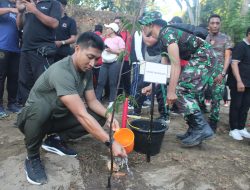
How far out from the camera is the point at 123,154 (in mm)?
2436

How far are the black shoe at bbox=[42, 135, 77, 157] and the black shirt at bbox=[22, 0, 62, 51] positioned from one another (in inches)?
57.0

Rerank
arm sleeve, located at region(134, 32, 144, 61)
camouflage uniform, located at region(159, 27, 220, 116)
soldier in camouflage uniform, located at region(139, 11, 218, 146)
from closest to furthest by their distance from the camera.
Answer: soldier in camouflage uniform, located at region(139, 11, 218, 146)
camouflage uniform, located at region(159, 27, 220, 116)
arm sleeve, located at region(134, 32, 144, 61)

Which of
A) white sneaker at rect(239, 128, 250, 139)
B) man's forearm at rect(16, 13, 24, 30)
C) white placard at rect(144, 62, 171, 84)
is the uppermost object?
man's forearm at rect(16, 13, 24, 30)

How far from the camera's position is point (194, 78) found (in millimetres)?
3646

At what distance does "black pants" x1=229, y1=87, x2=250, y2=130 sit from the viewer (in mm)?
4539

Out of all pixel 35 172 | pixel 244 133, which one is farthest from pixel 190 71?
pixel 35 172

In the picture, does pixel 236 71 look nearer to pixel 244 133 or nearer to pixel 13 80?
pixel 244 133

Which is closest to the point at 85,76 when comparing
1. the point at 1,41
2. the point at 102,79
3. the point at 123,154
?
the point at 123,154

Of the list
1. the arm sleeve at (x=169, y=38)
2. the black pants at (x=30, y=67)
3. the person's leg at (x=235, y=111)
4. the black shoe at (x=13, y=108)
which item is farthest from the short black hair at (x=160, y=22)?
the black shoe at (x=13, y=108)

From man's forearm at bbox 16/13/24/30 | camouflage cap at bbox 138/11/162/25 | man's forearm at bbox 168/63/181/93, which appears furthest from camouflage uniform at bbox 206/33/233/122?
man's forearm at bbox 16/13/24/30

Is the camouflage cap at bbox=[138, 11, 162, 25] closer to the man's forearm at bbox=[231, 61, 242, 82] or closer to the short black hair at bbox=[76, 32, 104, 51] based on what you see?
the short black hair at bbox=[76, 32, 104, 51]

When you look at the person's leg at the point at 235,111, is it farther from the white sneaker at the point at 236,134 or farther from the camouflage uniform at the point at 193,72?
the camouflage uniform at the point at 193,72

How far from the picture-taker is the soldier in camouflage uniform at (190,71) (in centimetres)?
346

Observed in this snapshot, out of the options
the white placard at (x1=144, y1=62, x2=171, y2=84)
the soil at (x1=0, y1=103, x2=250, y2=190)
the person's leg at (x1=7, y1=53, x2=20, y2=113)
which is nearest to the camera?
the soil at (x1=0, y1=103, x2=250, y2=190)
